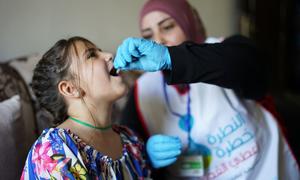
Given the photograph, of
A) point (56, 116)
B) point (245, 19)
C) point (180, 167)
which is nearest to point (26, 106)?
point (56, 116)

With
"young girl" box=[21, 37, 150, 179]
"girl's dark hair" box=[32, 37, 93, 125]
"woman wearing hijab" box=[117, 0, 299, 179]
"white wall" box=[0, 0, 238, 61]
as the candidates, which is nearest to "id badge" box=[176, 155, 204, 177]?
"woman wearing hijab" box=[117, 0, 299, 179]

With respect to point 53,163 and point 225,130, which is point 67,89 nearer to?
point 53,163

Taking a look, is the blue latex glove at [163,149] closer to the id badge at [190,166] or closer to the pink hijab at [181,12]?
the id badge at [190,166]

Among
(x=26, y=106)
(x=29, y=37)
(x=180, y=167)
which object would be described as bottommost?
(x=180, y=167)

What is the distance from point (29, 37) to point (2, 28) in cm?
14

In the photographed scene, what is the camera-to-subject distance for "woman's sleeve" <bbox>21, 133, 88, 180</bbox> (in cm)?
83

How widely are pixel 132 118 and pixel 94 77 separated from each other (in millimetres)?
428

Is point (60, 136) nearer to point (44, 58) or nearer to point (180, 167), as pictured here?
point (44, 58)

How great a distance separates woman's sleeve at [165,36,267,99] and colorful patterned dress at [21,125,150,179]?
0.91 ft

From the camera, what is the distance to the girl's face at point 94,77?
97 centimetres

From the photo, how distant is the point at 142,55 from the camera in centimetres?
93

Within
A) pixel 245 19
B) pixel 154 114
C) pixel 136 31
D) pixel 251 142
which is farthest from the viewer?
pixel 245 19

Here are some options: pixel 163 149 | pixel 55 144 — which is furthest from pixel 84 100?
pixel 163 149

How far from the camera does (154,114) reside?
4.34 feet
